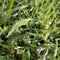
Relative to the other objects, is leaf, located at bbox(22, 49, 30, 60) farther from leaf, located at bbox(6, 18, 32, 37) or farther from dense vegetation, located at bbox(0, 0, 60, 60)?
leaf, located at bbox(6, 18, 32, 37)

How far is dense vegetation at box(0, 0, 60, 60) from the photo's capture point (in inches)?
73.3

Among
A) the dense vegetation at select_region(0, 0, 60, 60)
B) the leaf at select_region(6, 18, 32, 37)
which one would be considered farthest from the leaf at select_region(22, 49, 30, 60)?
the leaf at select_region(6, 18, 32, 37)

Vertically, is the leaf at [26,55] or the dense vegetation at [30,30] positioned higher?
the dense vegetation at [30,30]

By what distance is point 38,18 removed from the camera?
1.99m

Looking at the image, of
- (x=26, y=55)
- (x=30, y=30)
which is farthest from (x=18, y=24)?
(x=26, y=55)

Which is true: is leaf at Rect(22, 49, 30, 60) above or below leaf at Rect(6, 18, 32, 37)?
below

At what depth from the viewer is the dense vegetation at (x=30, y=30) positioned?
186 centimetres

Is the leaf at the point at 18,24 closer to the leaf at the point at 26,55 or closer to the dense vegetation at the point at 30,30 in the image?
the dense vegetation at the point at 30,30

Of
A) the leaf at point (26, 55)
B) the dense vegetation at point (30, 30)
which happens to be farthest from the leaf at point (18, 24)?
the leaf at point (26, 55)

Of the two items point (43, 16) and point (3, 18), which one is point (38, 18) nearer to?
point (43, 16)

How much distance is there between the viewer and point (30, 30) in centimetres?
197

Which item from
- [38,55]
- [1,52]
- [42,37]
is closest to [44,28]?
[42,37]

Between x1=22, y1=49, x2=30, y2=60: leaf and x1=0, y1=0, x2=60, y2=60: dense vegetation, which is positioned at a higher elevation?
x1=0, y1=0, x2=60, y2=60: dense vegetation

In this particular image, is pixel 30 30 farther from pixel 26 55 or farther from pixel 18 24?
pixel 26 55
